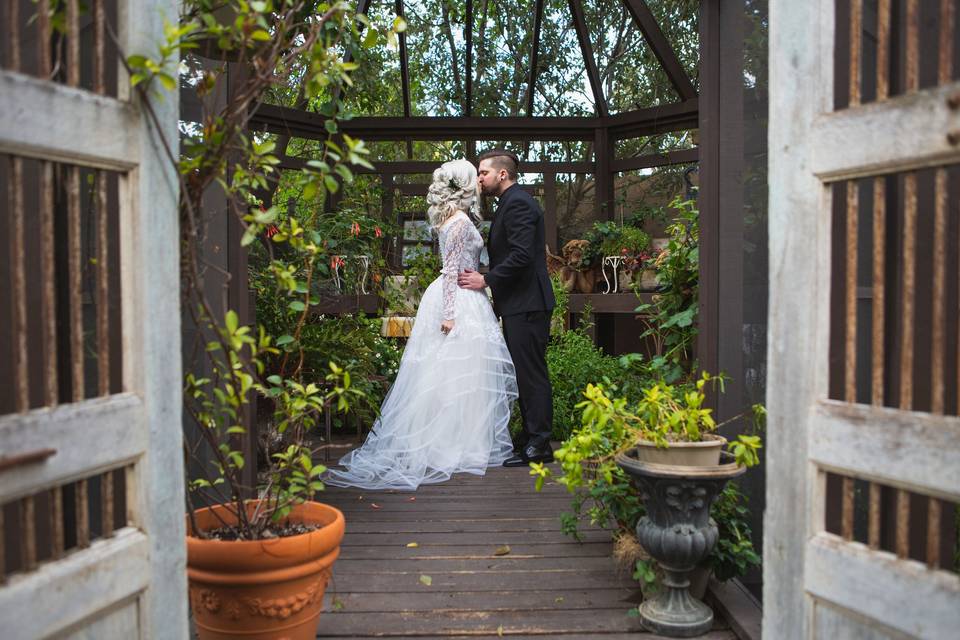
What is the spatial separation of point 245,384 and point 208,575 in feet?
1.79

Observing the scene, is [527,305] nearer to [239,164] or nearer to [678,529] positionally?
[678,529]

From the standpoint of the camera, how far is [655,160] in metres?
7.70

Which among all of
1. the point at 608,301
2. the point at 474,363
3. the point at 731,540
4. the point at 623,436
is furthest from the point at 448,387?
the point at 608,301

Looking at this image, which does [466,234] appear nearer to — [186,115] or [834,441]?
[186,115]

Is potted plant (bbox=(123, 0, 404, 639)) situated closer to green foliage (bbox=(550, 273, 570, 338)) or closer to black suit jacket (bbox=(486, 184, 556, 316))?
black suit jacket (bbox=(486, 184, 556, 316))

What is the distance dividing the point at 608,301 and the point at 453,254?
8.90ft

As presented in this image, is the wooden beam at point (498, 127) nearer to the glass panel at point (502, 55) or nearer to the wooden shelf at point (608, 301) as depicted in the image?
the glass panel at point (502, 55)

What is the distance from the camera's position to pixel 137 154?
159cm

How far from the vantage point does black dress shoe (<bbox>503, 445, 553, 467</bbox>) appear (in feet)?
15.6

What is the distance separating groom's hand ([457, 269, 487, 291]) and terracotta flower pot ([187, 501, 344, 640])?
2.87 m

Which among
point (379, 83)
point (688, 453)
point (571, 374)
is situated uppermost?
point (379, 83)

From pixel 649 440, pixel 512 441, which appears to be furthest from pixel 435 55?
pixel 649 440

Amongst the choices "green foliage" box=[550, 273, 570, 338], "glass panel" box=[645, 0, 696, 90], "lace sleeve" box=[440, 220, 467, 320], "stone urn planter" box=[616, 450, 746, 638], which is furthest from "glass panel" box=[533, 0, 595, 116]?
"stone urn planter" box=[616, 450, 746, 638]

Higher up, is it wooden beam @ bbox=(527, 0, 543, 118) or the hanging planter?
wooden beam @ bbox=(527, 0, 543, 118)
